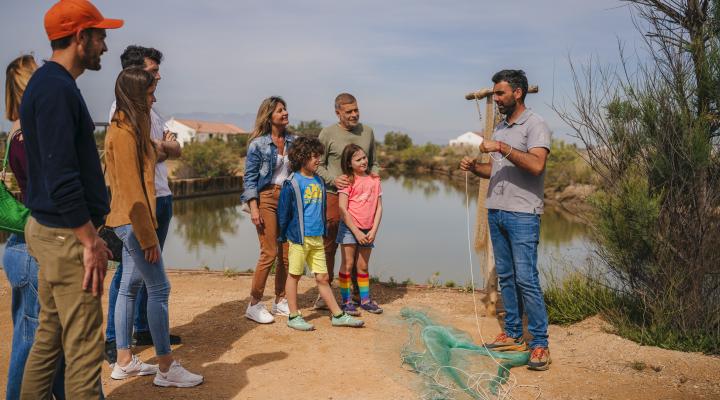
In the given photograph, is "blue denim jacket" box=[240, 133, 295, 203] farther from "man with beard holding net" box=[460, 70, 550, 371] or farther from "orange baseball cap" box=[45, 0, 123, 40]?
"orange baseball cap" box=[45, 0, 123, 40]

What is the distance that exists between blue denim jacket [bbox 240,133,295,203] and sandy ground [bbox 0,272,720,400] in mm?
1124

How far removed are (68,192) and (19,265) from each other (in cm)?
85

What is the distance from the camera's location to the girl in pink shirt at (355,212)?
5312mm

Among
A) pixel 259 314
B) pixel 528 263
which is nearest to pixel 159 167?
pixel 259 314

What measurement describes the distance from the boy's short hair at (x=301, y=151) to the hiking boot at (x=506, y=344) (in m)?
1.98

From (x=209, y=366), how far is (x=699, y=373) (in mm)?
3267

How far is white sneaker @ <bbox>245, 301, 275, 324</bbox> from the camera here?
5.06 meters

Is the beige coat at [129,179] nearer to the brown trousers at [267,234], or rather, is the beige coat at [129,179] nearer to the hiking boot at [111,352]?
the hiking boot at [111,352]

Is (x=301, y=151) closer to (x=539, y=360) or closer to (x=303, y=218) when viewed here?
(x=303, y=218)

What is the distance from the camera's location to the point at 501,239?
14.4ft

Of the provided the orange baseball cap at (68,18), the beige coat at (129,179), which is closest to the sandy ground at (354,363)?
the beige coat at (129,179)

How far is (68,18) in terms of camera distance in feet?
8.16

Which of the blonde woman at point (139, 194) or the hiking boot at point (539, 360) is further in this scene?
the hiking boot at point (539, 360)

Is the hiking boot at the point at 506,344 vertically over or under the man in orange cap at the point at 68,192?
under
